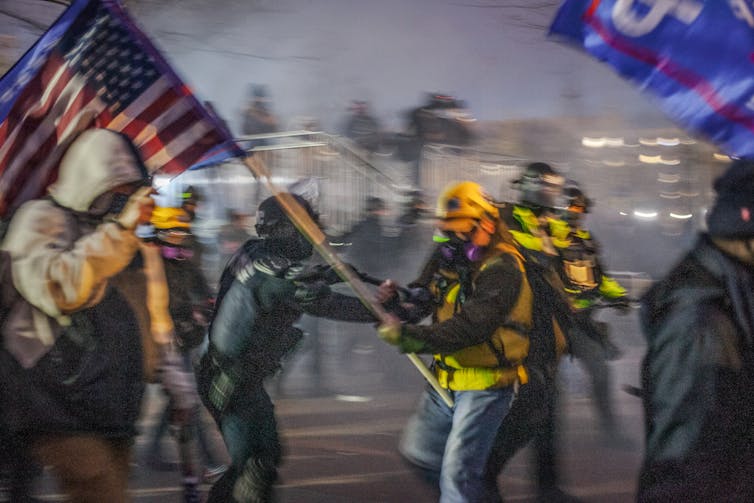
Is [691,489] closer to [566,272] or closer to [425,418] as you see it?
[425,418]

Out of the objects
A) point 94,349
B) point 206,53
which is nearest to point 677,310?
point 94,349

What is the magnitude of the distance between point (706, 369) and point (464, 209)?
193cm

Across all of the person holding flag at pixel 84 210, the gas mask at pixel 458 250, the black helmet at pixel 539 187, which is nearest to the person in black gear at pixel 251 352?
the person holding flag at pixel 84 210

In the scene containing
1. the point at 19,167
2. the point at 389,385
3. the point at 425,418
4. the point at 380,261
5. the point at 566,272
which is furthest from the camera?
the point at 380,261

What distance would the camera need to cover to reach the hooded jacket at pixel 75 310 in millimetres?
4246

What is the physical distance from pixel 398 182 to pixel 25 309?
7.13 meters

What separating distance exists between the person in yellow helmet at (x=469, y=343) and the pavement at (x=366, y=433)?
121cm

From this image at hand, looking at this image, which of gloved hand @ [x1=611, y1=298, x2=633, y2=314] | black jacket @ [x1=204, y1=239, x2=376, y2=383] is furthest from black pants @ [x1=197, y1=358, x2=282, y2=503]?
gloved hand @ [x1=611, y1=298, x2=633, y2=314]

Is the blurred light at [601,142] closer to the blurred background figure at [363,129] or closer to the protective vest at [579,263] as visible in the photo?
the blurred background figure at [363,129]

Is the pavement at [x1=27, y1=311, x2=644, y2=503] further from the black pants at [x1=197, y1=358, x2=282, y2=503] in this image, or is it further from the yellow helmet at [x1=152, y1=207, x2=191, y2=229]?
the yellow helmet at [x1=152, y1=207, x2=191, y2=229]

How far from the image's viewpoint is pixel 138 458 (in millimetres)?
6871

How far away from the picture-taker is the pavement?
6.13m

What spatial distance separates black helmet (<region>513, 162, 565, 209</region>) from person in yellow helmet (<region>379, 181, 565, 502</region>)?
1329 mm

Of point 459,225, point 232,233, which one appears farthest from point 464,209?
point 232,233
